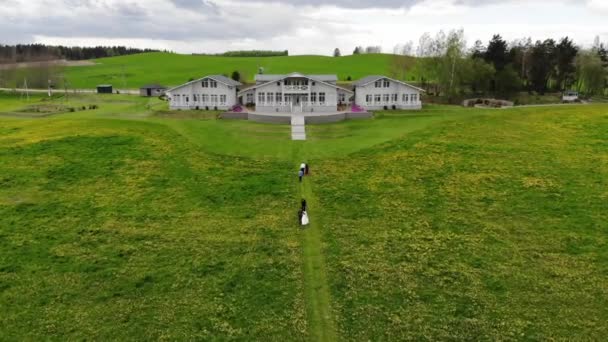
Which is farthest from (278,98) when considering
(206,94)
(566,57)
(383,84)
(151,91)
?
(566,57)

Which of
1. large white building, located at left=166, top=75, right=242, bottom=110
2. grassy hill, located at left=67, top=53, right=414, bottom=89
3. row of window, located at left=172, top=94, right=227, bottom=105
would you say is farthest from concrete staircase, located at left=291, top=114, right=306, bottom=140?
grassy hill, located at left=67, top=53, right=414, bottom=89

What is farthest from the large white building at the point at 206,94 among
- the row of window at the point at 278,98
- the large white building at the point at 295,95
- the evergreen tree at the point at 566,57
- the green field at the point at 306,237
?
the evergreen tree at the point at 566,57

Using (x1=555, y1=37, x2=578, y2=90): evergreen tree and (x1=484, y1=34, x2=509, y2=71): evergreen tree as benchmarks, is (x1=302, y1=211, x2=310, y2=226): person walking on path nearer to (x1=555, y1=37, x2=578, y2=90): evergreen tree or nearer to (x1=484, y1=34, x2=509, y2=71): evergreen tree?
(x1=484, y1=34, x2=509, y2=71): evergreen tree

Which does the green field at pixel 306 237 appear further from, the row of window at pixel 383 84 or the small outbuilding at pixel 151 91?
the small outbuilding at pixel 151 91

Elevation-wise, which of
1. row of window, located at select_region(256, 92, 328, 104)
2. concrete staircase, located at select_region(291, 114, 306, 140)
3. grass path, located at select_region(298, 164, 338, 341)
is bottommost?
grass path, located at select_region(298, 164, 338, 341)

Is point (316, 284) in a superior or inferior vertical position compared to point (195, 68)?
inferior

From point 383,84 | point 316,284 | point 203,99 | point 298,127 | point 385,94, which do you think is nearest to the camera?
point 316,284

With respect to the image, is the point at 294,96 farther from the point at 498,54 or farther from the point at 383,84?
the point at 498,54

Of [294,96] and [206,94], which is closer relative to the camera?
[294,96]
